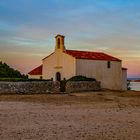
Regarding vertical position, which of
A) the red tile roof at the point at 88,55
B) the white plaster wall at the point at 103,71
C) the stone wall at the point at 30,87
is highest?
the red tile roof at the point at 88,55

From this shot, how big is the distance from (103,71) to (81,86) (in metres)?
8.77

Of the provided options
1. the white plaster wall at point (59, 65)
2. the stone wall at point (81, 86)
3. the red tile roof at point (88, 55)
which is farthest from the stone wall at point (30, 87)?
the red tile roof at point (88, 55)

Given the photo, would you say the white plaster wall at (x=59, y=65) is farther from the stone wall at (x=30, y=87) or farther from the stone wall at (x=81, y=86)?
the stone wall at (x=30, y=87)

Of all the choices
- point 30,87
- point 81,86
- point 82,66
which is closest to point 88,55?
point 82,66

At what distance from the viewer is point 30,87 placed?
123 ft

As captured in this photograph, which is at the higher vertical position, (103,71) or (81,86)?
(103,71)

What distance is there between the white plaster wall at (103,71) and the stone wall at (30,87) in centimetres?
887

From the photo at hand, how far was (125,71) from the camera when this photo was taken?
56.8 m

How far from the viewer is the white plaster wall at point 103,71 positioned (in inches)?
1895

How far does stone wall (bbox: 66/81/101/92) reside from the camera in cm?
4125

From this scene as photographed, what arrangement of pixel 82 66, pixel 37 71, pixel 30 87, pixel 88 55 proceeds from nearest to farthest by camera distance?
1. pixel 30 87
2. pixel 82 66
3. pixel 88 55
4. pixel 37 71

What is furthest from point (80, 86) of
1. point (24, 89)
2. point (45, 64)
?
point (45, 64)

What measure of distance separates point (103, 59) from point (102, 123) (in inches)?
1436

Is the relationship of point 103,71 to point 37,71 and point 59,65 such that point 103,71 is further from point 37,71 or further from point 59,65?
point 37,71
